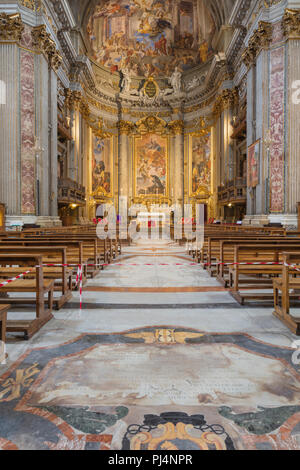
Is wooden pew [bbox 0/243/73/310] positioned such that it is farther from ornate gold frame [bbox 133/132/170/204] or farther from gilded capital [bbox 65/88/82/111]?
ornate gold frame [bbox 133/132/170/204]

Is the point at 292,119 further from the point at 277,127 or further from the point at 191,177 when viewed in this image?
the point at 191,177

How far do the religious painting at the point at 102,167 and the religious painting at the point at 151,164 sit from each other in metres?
2.84

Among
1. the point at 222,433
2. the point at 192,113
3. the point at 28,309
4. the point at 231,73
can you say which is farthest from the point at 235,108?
the point at 222,433

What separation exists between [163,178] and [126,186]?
3.82 meters

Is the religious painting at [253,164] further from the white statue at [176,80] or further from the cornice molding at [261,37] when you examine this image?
the white statue at [176,80]

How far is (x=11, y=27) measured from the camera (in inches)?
544

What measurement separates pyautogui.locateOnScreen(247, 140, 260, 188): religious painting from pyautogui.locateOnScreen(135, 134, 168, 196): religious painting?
14624 mm

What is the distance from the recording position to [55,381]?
2.53 metres

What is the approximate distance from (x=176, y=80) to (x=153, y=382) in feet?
104

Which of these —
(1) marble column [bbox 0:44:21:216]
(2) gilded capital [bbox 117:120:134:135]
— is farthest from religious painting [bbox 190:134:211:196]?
(1) marble column [bbox 0:44:21:216]

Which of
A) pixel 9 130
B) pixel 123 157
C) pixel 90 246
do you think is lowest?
pixel 90 246

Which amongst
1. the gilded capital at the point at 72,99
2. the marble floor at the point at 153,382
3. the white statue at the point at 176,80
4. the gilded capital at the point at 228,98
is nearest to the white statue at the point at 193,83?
the white statue at the point at 176,80

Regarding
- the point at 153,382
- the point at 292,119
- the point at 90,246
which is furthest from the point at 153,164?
the point at 153,382

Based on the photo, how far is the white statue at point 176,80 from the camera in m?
29.4
